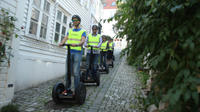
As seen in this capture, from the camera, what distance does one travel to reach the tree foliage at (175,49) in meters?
1.31

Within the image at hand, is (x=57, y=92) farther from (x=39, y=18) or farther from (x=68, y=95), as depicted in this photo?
(x=39, y=18)

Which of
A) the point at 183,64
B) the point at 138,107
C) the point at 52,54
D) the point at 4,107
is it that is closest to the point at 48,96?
the point at 4,107

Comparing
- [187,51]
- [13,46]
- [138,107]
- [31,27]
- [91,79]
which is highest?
[31,27]

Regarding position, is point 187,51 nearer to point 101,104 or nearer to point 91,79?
point 101,104

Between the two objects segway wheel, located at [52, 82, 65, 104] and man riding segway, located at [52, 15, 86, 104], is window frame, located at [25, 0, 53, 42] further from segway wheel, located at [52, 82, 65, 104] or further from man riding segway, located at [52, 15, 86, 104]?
segway wheel, located at [52, 82, 65, 104]

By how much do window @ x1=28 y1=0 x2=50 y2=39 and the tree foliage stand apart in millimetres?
5220

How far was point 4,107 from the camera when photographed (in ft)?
12.0

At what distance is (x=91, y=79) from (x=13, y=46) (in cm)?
320

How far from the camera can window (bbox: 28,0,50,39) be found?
6516 millimetres

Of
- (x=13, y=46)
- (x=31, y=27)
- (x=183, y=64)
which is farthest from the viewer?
(x=31, y=27)

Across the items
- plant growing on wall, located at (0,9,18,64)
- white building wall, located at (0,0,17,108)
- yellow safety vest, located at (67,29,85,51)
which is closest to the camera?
plant growing on wall, located at (0,9,18,64)

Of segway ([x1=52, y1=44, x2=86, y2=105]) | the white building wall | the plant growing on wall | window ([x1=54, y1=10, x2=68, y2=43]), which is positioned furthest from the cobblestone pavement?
window ([x1=54, y1=10, x2=68, y2=43])

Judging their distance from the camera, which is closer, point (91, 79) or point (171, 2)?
point (171, 2)

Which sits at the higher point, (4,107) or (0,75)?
(0,75)
